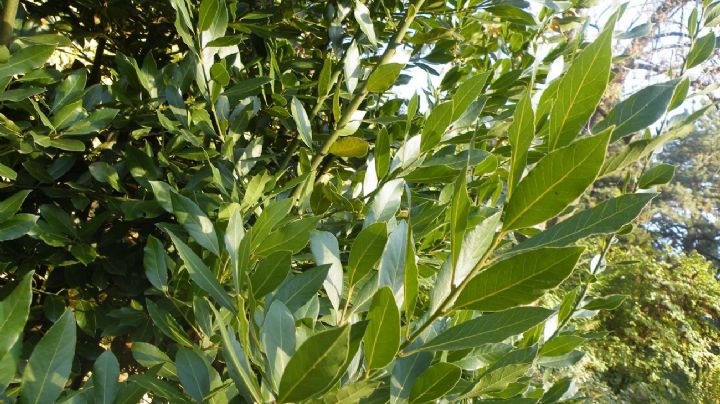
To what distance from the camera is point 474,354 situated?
29.5 inches

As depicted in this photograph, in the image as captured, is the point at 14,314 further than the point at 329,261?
No

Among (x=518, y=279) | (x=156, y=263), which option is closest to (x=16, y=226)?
(x=156, y=263)

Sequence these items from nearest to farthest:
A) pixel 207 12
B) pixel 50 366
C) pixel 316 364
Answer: pixel 316 364 → pixel 50 366 → pixel 207 12

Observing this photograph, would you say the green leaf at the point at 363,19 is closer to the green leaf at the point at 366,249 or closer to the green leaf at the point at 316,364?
the green leaf at the point at 366,249

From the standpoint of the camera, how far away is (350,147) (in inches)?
36.3

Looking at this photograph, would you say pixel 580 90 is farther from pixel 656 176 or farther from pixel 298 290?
pixel 656 176

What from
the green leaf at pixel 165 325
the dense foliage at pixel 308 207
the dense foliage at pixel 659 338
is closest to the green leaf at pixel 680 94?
the dense foliage at pixel 308 207

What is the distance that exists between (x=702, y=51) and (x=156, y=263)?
0.83 m

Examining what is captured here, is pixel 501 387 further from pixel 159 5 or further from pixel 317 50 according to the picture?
pixel 159 5

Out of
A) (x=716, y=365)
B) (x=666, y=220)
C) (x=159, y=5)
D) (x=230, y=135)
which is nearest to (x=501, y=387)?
(x=230, y=135)

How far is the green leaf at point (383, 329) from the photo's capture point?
442mm

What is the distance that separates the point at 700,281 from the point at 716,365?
1.82 metres

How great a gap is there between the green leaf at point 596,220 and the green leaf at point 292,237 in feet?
1.09

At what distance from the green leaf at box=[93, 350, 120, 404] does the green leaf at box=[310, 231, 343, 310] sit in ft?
0.72
